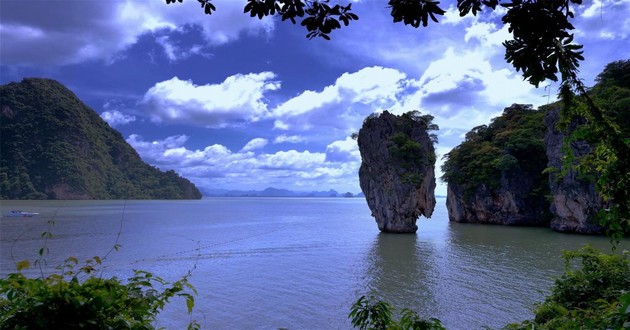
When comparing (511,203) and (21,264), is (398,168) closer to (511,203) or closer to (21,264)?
(511,203)

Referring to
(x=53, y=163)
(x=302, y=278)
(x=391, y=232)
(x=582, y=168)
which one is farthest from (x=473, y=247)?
(x=53, y=163)

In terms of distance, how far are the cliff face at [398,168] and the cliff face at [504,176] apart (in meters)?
11.0

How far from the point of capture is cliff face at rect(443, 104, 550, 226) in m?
41.8

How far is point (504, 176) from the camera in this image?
139ft

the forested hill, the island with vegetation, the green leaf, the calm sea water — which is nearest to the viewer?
the green leaf

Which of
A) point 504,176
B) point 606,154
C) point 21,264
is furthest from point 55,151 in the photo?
point 606,154

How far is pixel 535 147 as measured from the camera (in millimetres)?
41656

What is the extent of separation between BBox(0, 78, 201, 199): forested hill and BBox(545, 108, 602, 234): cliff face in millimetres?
102855

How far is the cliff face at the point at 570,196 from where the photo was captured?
3056 centimetres

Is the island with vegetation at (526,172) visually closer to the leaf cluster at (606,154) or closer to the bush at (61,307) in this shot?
the leaf cluster at (606,154)

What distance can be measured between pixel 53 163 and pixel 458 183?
11595cm

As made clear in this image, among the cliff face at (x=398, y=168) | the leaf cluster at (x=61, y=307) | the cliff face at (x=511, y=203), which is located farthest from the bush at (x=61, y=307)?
the cliff face at (x=511, y=203)

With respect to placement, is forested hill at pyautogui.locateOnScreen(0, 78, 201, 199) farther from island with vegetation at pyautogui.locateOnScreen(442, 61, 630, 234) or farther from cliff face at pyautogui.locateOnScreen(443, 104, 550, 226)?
island with vegetation at pyautogui.locateOnScreen(442, 61, 630, 234)

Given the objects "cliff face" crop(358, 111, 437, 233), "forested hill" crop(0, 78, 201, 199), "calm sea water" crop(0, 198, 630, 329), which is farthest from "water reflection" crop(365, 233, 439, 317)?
"forested hill" crop(0, 78, 201, 199)
